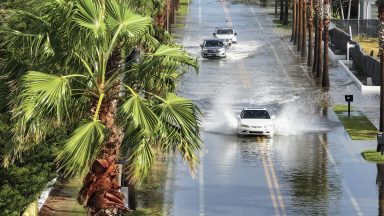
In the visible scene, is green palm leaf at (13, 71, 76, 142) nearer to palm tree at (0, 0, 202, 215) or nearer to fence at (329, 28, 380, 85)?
palm tree at (0, 0, 202, 215)

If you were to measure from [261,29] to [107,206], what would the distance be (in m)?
82.1

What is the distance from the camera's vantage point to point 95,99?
21859 millimetres

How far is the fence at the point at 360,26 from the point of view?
322 ft

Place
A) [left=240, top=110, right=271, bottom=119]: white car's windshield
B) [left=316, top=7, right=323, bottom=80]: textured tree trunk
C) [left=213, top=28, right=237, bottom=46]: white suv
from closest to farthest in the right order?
[left=240, top=110, right=271, bottom=119]: white car's windshield, [left=316, top=7, right=323, bottom=80]: textured tree trunk, [left=213, top=28, right=237, bottom=46]: white suv

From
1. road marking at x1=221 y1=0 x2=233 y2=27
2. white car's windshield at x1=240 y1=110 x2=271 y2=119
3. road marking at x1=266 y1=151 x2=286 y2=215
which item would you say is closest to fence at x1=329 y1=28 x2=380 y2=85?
road marking at x1=221 y1=0 x2=233 y2=27

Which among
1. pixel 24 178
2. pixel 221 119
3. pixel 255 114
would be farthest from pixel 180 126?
pixel 221 119

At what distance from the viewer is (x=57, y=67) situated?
22.0m

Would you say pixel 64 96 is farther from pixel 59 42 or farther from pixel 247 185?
pixel 247 185

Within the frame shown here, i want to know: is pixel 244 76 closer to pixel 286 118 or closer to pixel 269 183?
pixel 286 118

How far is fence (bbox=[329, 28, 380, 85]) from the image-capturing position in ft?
221

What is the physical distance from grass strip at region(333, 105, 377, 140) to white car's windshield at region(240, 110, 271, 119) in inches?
151

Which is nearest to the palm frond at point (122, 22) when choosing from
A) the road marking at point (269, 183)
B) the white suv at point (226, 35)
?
the road marking at point (269, 183)

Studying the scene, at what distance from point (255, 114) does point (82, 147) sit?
3095 centimetres

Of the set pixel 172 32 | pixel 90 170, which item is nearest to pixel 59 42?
pixel 90 170
